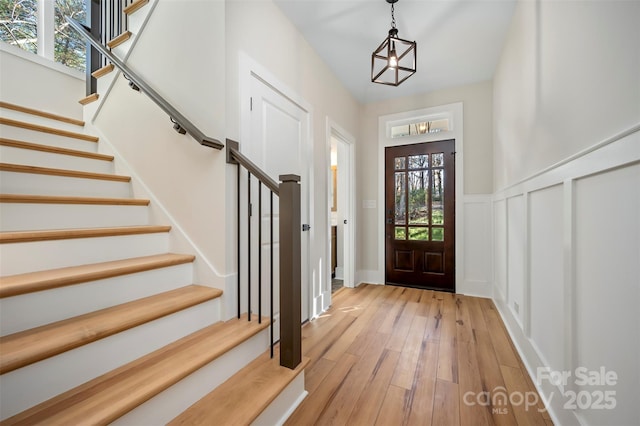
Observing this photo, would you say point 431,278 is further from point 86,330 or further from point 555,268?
point 86,330

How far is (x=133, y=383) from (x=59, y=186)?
58.9 inches

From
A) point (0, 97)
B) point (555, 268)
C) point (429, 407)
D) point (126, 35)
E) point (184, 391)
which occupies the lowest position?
point (429, 407)

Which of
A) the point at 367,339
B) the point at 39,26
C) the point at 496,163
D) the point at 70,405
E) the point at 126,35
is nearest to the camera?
the point at 70,405

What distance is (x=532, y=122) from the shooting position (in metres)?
1.70

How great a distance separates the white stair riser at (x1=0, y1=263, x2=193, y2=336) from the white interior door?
57cm

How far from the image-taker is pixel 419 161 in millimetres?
3574

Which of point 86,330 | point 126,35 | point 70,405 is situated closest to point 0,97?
point 126,35

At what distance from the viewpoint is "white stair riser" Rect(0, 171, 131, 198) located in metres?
1.50

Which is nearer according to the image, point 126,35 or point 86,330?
point 86,330

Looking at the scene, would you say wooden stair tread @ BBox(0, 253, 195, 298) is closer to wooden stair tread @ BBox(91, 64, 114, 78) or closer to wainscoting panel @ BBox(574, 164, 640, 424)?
wooden stair tread @ BBox(91, 64, 114, 78)

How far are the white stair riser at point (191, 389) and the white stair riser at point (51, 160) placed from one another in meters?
1.88

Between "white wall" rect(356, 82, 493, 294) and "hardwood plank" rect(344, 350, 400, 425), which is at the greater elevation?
"white wall" rect(356, 82, 493, 294)

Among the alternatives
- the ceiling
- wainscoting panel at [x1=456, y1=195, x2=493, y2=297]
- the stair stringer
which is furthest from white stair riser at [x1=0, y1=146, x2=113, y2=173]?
wainscoting panel at [x1=456, y1=195, x2=493, y2=297]

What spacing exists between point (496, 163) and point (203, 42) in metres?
3.16
